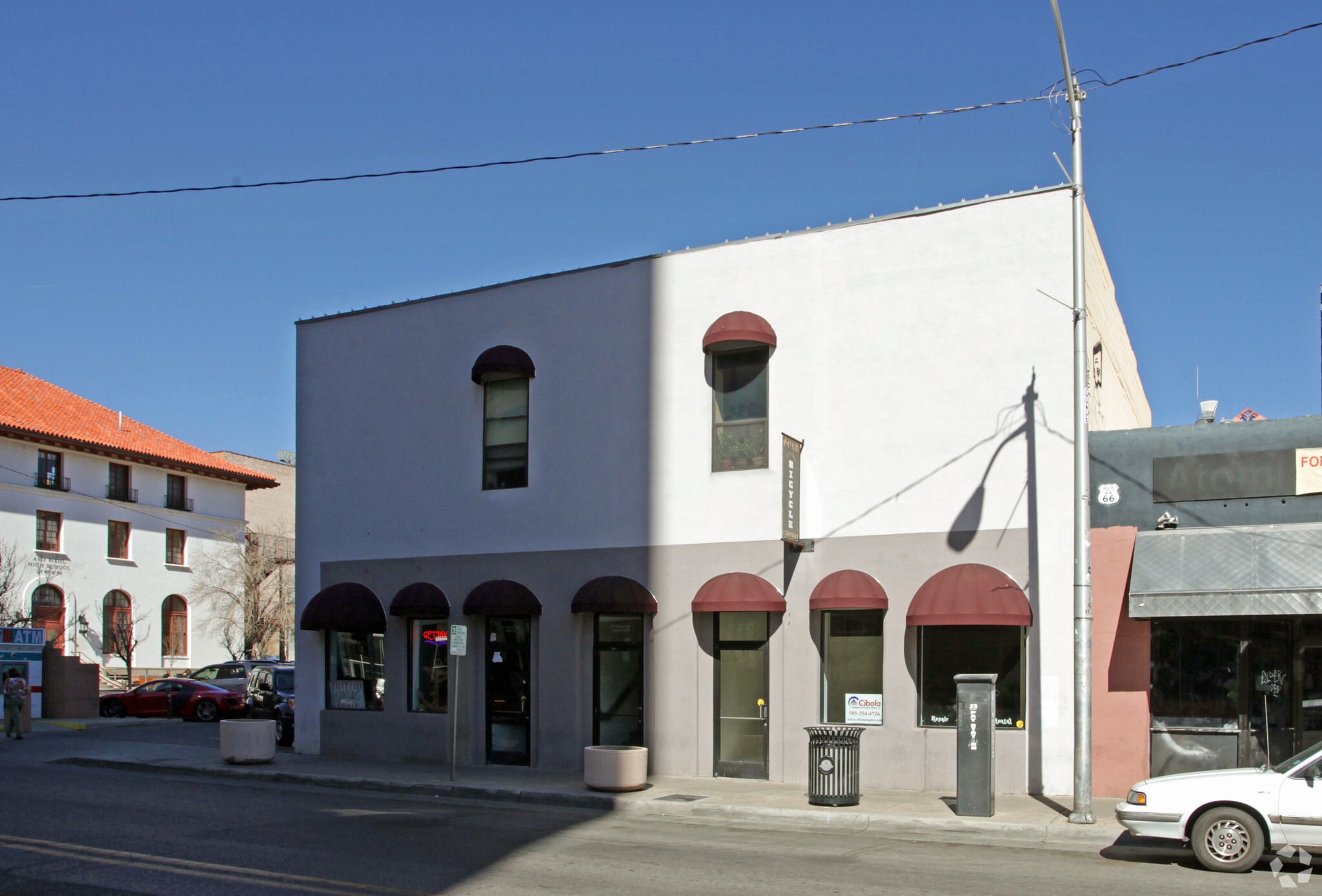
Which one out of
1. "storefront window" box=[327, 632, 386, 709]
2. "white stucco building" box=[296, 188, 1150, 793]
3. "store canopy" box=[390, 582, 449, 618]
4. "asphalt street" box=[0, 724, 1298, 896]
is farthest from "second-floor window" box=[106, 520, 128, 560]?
"asphalt street" box=[0, 724, 1298, 896]

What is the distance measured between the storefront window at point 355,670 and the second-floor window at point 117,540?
3472 centimetres

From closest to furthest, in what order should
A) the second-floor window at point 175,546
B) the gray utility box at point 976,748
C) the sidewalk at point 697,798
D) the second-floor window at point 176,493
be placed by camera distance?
the sidewalk at point 697,798 → the gray utility box at point 976,748 → the second-floor window at point 175,546 → the second-floor window at point 176,493

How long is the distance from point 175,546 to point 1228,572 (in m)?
51.8

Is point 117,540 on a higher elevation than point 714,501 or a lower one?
lower

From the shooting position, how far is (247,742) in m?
20.5

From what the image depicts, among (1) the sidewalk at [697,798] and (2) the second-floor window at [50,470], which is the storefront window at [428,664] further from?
(2) the second-floor window at [50,470]

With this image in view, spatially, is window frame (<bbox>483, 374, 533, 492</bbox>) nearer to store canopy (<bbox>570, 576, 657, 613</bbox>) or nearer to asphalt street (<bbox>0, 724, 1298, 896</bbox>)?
store canopy (<bbox>570, 576, 657, 613</bbox>)

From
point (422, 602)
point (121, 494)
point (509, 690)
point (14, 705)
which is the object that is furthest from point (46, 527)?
point (509, 690)

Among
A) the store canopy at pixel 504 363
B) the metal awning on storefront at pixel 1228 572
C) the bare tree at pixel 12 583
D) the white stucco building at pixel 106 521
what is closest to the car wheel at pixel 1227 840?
the metal awning on storefront at pixel 1228 572

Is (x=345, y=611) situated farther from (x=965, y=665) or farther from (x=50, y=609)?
(x=50, y=609)

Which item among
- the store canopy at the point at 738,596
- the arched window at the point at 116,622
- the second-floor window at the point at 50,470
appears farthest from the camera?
the arched window at the point at 116,622

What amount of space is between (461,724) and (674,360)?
304 inches

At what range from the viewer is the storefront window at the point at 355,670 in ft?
72.2

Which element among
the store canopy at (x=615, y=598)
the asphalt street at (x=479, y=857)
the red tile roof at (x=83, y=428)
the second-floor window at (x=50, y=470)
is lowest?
the asphalt street at (x=479, y=857)
